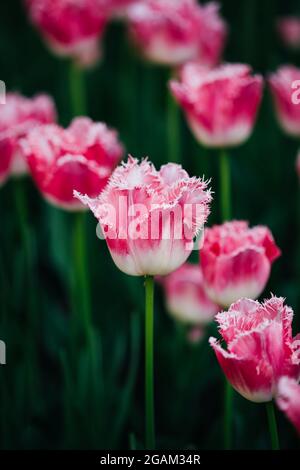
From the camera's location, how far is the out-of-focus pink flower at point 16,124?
955mm

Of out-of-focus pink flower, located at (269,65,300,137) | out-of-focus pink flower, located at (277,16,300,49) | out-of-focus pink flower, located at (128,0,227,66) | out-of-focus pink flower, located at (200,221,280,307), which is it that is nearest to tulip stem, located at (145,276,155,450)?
out-of-focus pink flower, located at (200,221,280,307)

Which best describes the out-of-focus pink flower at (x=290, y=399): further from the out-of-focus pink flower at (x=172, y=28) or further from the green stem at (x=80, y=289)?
the out-of-focus pink flower at (x=172, y=28)

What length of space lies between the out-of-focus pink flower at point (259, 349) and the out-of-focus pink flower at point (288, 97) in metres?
0.52

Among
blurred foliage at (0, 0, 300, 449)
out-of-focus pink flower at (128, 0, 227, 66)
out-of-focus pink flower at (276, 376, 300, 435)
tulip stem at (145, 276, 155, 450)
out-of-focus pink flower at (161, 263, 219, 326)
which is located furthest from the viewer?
out-of-focus pink flower at (128, 0, 227, 66)

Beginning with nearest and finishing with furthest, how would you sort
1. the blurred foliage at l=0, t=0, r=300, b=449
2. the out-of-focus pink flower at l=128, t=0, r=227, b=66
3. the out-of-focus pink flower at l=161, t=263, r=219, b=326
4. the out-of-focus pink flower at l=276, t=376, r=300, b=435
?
the out-of-focus pink flower at l=276, t=376, r=300, b=435 → the blurred foliage at l=0, t=0, r=300, b=449 → the out-of-focus pink flower at l=161, t=263, r=219, b=326 → the out-of-focus pink flower at l=128, t=0, r=227, b=66

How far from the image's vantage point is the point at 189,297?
3.54 feet

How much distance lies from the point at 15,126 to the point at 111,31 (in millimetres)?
1456

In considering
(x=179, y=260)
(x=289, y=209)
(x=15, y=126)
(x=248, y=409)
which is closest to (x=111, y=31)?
(x=289, y=209)

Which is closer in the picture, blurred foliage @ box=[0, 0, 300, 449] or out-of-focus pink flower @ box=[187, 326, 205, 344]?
blurred foliage @ box=[0, 0, 300, 449]

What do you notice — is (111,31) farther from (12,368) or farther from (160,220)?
(160,220)

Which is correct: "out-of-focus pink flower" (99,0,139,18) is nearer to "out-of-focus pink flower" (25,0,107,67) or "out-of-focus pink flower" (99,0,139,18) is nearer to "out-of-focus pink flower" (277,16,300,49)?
"out-of-focus pink flower" (25,0,107,67)

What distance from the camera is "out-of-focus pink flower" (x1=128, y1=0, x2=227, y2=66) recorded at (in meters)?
1.30

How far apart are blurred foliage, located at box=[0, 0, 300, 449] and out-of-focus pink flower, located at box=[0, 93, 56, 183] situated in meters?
0.15

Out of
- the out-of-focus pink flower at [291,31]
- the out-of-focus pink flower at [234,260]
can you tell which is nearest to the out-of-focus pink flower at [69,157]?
the out-of-focus pink flower at [234,260]
